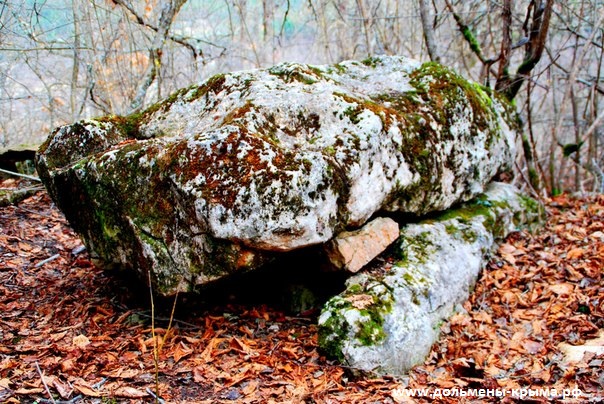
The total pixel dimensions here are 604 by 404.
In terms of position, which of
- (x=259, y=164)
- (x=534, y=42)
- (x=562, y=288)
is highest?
(x=534, y=42)

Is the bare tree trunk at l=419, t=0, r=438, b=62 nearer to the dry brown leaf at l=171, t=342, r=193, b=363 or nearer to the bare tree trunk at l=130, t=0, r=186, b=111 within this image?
the bare tree trunk at l=130, t=0, r=186, b=111

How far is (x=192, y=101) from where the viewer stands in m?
3.96

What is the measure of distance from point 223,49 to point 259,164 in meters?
5.75

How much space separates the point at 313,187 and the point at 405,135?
3.97 feet

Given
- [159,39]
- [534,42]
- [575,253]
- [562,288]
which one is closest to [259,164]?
[562,288]

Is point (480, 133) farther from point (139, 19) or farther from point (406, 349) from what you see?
point (139, 19)

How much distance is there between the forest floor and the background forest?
256 cm

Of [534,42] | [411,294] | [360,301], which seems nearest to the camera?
[360,301]

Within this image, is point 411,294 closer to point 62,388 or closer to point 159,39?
point 62,388

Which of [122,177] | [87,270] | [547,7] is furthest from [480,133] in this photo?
[87,270]

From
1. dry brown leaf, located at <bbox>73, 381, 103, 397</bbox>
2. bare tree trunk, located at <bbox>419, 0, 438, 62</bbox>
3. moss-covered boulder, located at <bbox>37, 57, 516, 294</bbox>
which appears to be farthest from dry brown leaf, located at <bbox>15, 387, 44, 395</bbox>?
bare tree trunk, located at <bbox>419, 0, 438, 62</bbox>

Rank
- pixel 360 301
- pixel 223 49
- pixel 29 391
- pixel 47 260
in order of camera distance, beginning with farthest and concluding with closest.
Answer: pixel 223 49
pixel 47 260
pixel 360 301
pixel 29 391

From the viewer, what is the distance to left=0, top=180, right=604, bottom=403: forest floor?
2609 mm

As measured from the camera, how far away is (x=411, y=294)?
3406 millimetres
